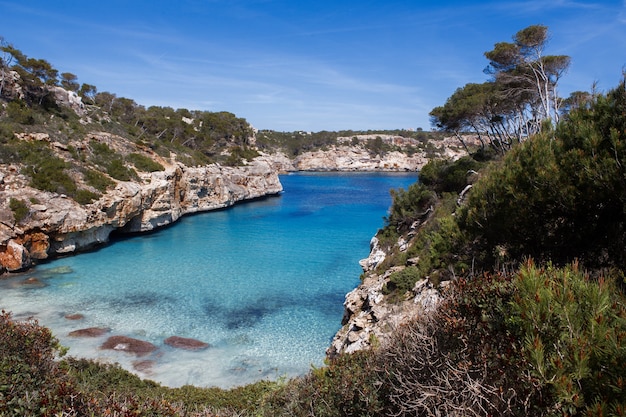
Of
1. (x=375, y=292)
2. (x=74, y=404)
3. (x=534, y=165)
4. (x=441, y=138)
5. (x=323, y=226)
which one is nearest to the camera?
(x=74, y=404)

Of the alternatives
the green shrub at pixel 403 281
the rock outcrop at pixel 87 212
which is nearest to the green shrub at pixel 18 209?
the rock outcrop at pixel 87 212

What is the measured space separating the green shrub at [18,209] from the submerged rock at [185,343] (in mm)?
11619

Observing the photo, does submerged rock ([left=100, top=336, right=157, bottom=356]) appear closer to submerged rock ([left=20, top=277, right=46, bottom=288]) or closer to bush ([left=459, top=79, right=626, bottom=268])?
submerged rock ([left=20, top=277, right=46, bottom=288])

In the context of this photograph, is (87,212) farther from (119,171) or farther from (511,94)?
(511,94)

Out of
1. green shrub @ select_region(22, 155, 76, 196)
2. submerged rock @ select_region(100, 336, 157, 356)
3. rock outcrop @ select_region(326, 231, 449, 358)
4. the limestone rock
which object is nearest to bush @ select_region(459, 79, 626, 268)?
rock outcrop @ select_region(326, 231, 449, 358)

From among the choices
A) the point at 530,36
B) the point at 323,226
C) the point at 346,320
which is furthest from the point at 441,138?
the point at 346,320

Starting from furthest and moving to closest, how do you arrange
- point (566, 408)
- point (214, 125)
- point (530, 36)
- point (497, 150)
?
1. point (214, 125)
2. point (497, 150)
3. point (530, 36)
4. point (566, 408)

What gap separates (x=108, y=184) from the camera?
75.5ft

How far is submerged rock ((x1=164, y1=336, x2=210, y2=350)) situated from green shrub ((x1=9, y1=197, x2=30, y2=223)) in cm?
1162

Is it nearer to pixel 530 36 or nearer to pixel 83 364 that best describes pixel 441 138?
pixel 530 36

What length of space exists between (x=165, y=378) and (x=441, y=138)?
9969 cm

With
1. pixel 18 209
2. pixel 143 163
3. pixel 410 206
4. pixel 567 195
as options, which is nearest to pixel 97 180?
pixel 18 209

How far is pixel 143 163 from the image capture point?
27.8 m

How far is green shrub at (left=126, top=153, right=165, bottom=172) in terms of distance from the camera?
90.2 feet
